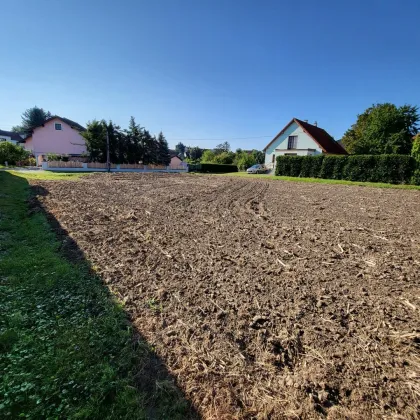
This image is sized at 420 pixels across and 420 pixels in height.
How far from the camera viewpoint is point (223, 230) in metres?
5.73

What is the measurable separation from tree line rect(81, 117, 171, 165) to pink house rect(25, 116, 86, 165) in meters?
3.89

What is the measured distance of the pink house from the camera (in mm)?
34594

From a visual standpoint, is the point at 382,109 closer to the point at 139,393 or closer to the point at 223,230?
the point at 223,230

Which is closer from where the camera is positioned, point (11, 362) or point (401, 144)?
point (11, 362)

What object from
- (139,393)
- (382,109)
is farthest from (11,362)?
(382,109)

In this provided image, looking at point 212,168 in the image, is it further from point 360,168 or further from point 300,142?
point 360,168

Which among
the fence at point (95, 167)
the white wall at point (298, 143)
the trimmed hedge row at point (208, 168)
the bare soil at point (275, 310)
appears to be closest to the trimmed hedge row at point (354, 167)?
the white wall at point (298, 143)

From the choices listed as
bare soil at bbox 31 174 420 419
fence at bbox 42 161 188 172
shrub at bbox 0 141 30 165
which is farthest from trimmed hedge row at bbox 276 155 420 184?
shrub at bbox 0 141 30 165

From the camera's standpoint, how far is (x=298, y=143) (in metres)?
33.7

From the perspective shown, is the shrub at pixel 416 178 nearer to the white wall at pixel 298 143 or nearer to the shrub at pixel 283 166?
the shrub at pixel 283 166

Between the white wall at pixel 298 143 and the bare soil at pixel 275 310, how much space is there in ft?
97.1

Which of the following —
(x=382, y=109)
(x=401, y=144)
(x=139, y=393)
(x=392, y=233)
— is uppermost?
(x=382, y=109)

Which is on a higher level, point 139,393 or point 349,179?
point 349,179

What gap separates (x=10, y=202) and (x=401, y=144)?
35384 millimetres
